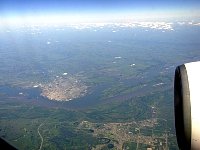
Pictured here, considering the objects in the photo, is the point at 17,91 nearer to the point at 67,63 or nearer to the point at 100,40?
the point at 67,63

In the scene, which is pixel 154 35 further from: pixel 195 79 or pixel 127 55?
pixel 195 79

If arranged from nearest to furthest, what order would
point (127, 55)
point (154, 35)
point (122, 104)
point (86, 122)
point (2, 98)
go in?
point (86, 122) < point (122, 104) < point (2, 98) < point (127, 55) < point (154, 35)

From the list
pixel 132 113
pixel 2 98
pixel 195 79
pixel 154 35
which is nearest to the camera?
pixel 195 79

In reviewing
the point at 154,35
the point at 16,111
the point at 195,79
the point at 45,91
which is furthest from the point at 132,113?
the point at 154,35

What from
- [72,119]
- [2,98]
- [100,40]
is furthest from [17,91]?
[100,40]

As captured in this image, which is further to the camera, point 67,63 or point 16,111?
point 67,63

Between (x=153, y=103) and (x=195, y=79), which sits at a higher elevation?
(x=195, y=79)
